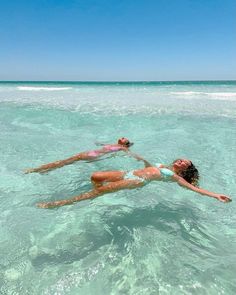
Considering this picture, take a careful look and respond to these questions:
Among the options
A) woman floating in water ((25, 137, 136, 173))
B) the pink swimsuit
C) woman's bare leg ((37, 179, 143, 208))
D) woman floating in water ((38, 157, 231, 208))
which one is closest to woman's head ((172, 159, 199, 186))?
woman floating in water ((38, 157, 231, 208))

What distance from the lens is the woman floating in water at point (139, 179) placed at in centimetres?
504

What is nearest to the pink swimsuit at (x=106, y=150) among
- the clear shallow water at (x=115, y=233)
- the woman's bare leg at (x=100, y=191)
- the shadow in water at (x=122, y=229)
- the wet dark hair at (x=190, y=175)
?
the clear shallow water at (x=115, y=233)

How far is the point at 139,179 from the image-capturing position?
207 inches

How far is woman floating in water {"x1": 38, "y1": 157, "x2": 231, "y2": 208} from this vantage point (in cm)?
504

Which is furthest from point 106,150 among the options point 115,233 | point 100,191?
point 115,233

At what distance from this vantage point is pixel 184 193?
20.8 ft

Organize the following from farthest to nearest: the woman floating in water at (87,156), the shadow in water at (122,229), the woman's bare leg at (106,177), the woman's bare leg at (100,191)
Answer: the woman floating in water at (87,156) → the woman's bare leg at (106,177) → the woman's bare leg at (100,191) → the shadow in water at (122,229)

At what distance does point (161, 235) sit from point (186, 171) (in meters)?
Answer: 1.30

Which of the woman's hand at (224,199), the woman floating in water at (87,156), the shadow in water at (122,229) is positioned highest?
the woman's hand at (224,199)

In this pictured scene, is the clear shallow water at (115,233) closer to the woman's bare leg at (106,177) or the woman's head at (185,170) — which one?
the woman's bare leg at (106,177)

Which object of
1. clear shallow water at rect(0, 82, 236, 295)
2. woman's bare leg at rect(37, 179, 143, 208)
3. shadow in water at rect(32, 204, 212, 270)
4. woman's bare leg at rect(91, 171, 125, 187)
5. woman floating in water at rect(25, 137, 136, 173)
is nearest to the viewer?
clear shallow water at rect(0, 82, 236, 295)

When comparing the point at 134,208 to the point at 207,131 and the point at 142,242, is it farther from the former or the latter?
the point at 207,131

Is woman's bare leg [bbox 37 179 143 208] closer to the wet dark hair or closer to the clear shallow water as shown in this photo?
the clear shallow water

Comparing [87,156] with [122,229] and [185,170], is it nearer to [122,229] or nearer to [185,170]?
[185,170]
